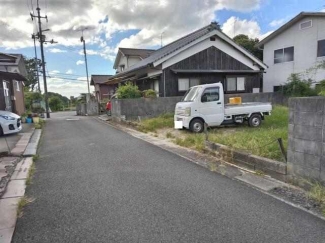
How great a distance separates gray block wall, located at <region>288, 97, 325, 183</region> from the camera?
10.9 ft

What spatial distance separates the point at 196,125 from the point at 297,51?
1359 cm

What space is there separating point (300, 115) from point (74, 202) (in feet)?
12.5

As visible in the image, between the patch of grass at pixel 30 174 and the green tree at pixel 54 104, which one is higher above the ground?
the green tree at pixel 54 104

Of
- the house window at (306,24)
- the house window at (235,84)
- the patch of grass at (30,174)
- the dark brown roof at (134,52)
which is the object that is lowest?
the patch of grass at (30,174)

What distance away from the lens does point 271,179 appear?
157 inches

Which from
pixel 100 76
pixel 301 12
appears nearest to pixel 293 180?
pixel 301 12

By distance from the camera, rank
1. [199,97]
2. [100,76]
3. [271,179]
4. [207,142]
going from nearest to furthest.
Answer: [271,179]
[207,142]
[199,97]
[100,76]

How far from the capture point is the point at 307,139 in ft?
11.5

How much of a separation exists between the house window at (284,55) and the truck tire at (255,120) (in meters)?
11.7

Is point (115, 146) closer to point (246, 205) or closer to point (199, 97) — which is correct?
point (199, 97)

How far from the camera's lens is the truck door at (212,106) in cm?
862

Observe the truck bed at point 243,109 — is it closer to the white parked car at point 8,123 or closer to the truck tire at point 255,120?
the truck tire at point 255,120

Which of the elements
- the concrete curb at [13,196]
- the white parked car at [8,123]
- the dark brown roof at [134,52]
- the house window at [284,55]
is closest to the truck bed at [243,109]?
the concrete curb at [13,196]

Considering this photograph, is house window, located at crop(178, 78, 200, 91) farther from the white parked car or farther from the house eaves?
the white parked car
